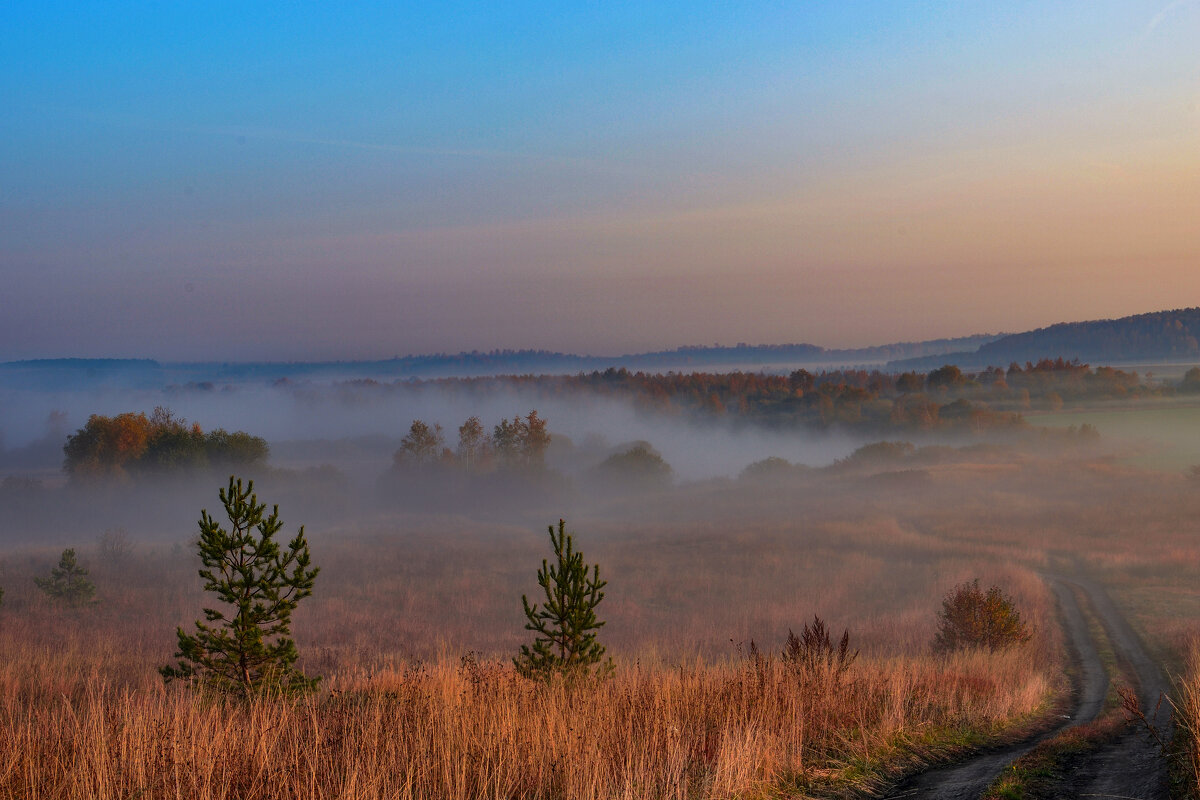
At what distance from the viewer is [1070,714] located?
16.6 meters

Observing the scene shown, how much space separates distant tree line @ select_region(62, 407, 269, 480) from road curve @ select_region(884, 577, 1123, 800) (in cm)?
7286

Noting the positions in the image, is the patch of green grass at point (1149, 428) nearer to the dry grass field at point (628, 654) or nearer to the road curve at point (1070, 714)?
the dry grass field at point (628, 654)

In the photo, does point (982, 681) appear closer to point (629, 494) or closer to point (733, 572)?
point (733, 572)

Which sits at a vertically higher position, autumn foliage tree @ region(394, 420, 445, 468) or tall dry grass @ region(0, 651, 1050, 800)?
tall dry grass @ region(0, 651, 1050, 800)

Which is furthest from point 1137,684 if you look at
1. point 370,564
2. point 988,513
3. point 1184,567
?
point 988,513

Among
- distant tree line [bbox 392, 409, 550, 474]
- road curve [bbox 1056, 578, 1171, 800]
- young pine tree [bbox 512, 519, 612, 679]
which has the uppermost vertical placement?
young pine tree [bbox 512, 519, 612, 679]

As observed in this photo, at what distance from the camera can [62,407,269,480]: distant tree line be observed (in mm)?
77625

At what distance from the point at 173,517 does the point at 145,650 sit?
190 ft

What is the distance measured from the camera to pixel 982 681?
53.1ft

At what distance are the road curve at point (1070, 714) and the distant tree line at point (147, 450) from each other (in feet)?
239

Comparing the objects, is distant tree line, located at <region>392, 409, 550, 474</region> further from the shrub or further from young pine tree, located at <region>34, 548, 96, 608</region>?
the shrub

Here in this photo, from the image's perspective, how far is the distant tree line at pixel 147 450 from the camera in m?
77.6

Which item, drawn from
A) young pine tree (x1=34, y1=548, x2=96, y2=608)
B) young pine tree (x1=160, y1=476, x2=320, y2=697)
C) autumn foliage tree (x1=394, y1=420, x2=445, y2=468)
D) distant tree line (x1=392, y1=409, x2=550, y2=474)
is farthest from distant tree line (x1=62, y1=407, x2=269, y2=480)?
young pine tree (x1=160, y1=476, x2=320, y2=697)

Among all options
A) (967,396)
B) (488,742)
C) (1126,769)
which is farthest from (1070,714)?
(967,396)
